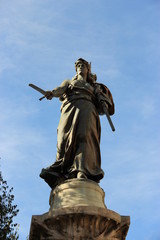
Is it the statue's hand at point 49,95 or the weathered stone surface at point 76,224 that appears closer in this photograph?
the weathered stone surface at point 76,224

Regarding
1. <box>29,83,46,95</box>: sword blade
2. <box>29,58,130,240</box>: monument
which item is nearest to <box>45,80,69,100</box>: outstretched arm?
<box>29,58,130,240</box>: monument

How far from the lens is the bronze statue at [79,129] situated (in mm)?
9562

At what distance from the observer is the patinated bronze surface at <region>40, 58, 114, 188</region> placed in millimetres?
9562

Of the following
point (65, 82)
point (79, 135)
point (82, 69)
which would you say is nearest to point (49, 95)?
point (65, 82)

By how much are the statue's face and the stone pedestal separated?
164 inches

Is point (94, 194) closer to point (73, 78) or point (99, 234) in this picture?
point (99, 234)

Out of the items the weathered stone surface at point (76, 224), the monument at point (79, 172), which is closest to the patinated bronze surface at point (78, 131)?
the monument at point (79, 172)

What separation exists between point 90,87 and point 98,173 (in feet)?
8.48

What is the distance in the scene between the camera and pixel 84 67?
38.2 feet

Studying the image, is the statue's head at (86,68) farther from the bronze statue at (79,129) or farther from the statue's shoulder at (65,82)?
the statue's shoulder at (65,82)

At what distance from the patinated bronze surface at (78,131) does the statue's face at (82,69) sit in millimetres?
28

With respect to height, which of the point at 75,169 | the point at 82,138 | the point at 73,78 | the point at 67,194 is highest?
the point at 73,78

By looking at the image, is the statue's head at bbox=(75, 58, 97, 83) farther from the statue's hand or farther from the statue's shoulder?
the statue's hand

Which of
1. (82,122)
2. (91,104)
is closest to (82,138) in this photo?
(82,122)
